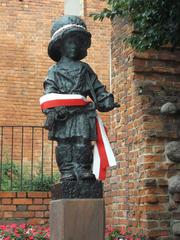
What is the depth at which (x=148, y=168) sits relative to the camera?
5.99 metres

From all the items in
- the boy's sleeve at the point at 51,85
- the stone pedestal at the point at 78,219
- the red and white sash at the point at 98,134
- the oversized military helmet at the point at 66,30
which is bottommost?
the stone pedestal at the point at 78,219

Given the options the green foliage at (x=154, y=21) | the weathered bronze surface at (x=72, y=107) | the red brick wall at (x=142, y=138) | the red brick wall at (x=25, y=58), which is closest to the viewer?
the weathered bronze surface at (x=72, y=107)

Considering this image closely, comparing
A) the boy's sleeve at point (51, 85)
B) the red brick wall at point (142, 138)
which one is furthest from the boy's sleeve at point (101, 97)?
the red brick wall at point (142, 138)

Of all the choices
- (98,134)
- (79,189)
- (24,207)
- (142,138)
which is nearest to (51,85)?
(98,134)

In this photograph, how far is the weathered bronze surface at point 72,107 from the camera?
4.23 m

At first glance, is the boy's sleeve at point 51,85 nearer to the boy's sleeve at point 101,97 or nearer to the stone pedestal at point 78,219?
the boy's sleeve at point 101,97

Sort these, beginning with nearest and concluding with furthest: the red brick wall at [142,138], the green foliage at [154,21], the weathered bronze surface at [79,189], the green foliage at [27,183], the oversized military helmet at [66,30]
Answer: the weathered bronze surface at [79,189]
the oversized military helmet at [66,30]
the green foliage at [154,21]
the red brick wall at [142,138]
the green foliage at [27,183]

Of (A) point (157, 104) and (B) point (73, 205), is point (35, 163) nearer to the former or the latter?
(A) point (157, 104)

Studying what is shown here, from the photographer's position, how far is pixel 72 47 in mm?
4441

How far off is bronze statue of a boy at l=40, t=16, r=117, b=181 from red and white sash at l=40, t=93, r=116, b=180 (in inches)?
1.2

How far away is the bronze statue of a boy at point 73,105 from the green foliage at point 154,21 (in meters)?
1.34

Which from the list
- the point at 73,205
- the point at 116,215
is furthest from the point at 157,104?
the point at 73,205

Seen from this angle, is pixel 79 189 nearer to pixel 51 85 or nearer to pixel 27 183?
pixel 51 85

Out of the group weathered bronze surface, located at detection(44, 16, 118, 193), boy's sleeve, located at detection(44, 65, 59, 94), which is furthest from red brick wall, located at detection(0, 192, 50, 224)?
boy's sleeve, located at detection(44, 65, 59, 94)
